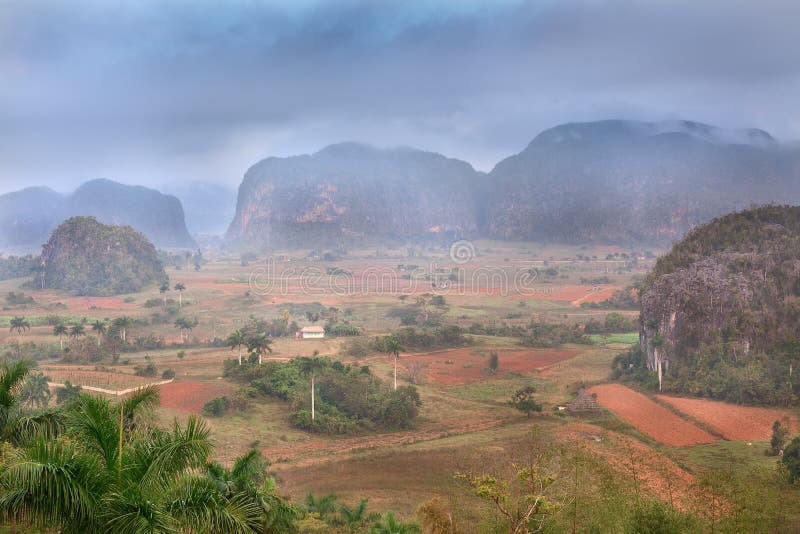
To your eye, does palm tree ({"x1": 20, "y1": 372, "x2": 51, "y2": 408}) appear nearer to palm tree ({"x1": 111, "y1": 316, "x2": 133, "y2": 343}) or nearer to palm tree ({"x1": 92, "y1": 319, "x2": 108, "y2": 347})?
palm tree ({"x1": 92, "y1": 319, "x2": 108, "y2": 347})

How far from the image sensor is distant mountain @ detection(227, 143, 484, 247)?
5974 inches

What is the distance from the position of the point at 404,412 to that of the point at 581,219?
128m

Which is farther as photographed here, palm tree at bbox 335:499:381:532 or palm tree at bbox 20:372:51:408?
palm tree at bbox 20:372:51:408

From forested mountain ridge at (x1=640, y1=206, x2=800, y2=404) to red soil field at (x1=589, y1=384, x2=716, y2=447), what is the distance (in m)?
2.86

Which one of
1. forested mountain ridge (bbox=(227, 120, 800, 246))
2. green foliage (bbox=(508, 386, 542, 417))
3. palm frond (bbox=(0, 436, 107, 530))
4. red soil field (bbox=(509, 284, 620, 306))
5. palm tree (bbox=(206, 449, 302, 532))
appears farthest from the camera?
forested mountain ridge (bbox=(227, 120, 800, 246))

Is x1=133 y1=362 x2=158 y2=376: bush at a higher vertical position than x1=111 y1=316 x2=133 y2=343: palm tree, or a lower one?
lower

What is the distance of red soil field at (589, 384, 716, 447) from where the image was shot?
79.0ft

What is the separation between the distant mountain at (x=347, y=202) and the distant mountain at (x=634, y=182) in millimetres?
13118

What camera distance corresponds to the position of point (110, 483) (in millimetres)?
6258

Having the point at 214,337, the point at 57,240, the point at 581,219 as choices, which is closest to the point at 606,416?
the point at 214,337

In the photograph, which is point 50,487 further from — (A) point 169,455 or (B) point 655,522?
(B) point 655,522

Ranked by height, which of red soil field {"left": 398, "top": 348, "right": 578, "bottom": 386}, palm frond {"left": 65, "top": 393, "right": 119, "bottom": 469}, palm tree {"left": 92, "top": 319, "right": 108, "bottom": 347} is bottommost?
red soil field {"left": 398, "top": 348, "right": 578, "bottom": 386}

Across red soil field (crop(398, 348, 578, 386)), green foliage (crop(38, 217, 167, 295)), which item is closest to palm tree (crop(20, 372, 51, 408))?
red soil field (crop(398, 348, 578, 386))

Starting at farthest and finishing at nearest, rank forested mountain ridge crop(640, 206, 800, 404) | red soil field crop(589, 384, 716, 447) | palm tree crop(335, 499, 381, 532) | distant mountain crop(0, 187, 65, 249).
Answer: distant mountain crop(0, 187, 65, 249)
forested mountain ridge crop(640, 206, 800, 404)
red soil field crop(589, 384, 716, 447)
palm tree crop(335, 499, 381, 532)
